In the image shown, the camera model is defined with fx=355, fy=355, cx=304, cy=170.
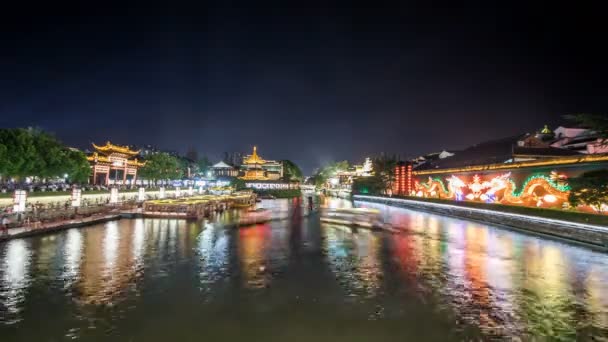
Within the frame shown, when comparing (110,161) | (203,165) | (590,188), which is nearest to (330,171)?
(203,165)

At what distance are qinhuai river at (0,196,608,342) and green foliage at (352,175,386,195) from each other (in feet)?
160

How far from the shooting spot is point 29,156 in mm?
39094

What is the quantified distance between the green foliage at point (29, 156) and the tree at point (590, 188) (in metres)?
47.9

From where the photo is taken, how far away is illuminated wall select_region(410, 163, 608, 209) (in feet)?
87.7

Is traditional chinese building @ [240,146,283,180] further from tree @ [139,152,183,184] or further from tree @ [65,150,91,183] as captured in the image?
tree @ [65,150,91,183]

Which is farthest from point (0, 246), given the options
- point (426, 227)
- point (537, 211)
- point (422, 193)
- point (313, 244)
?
point (422, 193)

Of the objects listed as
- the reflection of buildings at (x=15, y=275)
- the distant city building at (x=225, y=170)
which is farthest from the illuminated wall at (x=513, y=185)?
the distant city building at (x=225, y=170)

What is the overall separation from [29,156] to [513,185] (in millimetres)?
50063

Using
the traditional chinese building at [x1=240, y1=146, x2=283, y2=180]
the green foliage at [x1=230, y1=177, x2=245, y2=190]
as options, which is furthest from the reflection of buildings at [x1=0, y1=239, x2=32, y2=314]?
the traditional chinese building at [x1=240, y1=146, x2=283, y2=180]

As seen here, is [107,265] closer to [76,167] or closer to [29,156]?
[29,156]

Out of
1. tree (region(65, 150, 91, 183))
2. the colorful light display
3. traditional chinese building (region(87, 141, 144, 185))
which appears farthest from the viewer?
traditional chinese building (region(87, 141, 144, 185))

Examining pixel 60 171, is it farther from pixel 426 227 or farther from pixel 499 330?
pixel 499 330

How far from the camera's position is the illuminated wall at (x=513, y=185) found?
26734 mm

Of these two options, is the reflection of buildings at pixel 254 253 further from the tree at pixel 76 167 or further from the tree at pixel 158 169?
the tree at pixel 158 169
